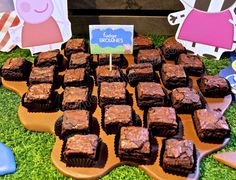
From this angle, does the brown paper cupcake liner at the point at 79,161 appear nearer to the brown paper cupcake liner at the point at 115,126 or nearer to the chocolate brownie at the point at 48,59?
the brown paper cupcake liner at the point at 115,126

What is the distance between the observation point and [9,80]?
323 cm

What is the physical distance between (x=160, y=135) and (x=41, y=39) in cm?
163

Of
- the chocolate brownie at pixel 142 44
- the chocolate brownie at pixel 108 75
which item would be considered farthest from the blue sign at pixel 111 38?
the chocolate brownie at pixel 142 44

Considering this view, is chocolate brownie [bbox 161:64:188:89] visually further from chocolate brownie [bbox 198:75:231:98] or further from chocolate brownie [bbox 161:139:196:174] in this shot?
chocolate brownie [bbox 161:139:196:174]

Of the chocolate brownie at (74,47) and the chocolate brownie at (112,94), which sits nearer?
the chocolate brownie at (112,94)

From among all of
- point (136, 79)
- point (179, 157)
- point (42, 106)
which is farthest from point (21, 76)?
point (179, 157)

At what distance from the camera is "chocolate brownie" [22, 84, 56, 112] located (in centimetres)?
280

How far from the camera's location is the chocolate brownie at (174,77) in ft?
9.98

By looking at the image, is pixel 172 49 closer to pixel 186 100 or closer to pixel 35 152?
pixel 186 100

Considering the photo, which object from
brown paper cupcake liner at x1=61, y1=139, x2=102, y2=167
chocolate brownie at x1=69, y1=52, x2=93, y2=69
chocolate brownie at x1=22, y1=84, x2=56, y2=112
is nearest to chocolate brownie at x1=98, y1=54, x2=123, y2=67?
chocolate brownie at x1=69, y1=52, x2=93, y2=69

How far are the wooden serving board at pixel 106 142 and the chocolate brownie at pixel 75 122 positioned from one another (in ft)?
0.43

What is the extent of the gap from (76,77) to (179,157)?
1178 millimetres

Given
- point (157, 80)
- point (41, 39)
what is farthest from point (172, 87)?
point (41, 39)

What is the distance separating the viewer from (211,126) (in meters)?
2.57
